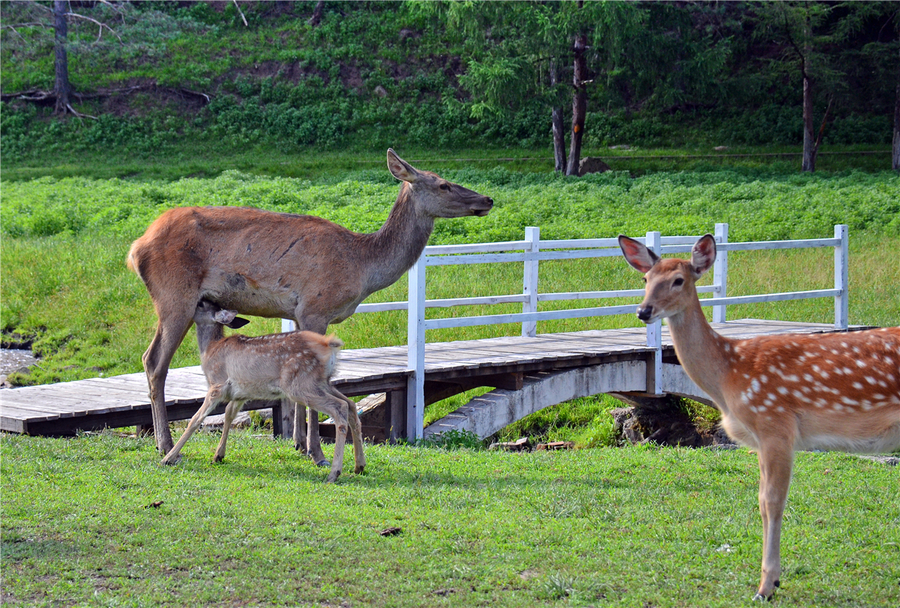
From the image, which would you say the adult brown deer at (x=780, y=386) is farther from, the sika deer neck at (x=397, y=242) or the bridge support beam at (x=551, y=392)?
the bridge support beam at (x=551, y=392)

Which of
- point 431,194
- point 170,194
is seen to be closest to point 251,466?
point 431,194

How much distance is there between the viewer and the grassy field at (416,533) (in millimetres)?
5008

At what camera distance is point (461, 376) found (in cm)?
1090

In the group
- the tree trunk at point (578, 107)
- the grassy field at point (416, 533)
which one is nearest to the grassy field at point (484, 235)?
the tree trunk at point (578, 107)

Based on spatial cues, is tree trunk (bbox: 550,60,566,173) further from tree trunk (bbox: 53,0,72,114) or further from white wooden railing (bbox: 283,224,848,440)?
tree trunk (bbox: 53,0,72,114)

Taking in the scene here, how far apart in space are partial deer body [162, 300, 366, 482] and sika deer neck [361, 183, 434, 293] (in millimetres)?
1222

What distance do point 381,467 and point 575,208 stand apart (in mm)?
15876

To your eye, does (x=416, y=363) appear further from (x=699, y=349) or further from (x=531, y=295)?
(x=699, y=349)

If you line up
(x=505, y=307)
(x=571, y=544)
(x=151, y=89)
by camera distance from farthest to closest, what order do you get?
(x=151, y=89), (x=505, y=307), (x=571, y=544)

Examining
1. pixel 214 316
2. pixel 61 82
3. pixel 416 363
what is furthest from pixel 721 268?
pixel 61 82

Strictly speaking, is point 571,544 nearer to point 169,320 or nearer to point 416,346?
point 169,320

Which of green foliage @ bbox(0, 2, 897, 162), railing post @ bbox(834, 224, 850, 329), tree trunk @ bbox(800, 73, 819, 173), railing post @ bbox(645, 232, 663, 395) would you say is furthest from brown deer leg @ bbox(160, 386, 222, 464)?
tree trunk @ bbox(800, 73, 819, 173)

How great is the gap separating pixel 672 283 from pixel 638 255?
0.49 metres

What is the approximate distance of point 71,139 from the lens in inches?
1591
